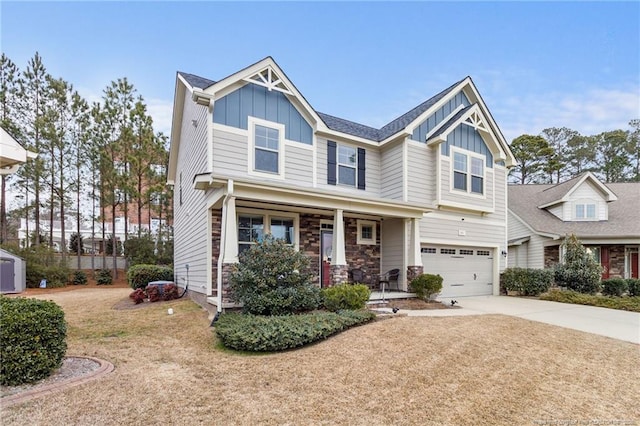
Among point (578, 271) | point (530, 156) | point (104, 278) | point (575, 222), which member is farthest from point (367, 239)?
point (530, 156)

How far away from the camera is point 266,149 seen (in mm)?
10898

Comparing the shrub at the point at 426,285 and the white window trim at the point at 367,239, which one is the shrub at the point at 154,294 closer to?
the white window trim at the point at 367,239

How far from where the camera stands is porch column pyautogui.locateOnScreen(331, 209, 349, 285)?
31.4 feet

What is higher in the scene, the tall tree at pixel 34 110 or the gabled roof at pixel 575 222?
the tall tree at pixel 34 110

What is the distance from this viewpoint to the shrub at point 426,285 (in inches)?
423

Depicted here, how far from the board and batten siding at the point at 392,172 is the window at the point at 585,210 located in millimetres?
14172

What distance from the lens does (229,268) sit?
27.1 ft

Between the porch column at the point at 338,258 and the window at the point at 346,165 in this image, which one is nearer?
the porch column at the point at 338,258

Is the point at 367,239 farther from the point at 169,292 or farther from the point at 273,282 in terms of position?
the point at 169,292

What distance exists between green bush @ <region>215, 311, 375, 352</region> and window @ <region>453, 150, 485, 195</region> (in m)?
8.65

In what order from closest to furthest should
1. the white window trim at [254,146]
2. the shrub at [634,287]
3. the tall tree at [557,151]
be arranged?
the white window trim at [254,146] → the shrub at [634,287] → the tall tree at [557,151]

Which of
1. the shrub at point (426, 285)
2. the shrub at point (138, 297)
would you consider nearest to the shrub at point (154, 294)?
the shrub at point (138, 297)

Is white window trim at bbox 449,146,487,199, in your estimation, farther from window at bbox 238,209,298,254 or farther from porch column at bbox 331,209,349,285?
window at bbox 238,209,298,254

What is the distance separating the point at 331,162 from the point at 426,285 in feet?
16.7
